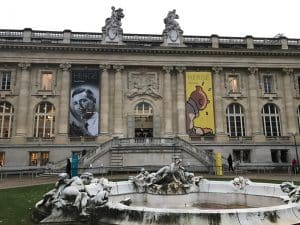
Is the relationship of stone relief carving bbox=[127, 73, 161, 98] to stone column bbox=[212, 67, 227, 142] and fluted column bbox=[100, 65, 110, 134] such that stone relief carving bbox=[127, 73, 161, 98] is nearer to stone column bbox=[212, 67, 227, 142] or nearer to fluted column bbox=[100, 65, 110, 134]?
fluted column bbox=[100, 65, 110, 134]

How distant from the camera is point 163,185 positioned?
1145 centimetres

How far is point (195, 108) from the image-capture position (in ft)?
129

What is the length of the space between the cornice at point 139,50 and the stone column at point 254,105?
2.78 meters

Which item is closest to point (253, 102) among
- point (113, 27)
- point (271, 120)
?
point (271, 120)

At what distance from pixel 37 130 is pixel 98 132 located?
292 inches

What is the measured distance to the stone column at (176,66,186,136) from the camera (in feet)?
127

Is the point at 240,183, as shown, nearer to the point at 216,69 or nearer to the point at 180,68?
the point at 180,68

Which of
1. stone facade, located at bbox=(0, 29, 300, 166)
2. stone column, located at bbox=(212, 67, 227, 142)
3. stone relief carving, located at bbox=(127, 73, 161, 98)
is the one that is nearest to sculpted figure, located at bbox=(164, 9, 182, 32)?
stone facade, located at bbox=(0, 29, 300, 166)

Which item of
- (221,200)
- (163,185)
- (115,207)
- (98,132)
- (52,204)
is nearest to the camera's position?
(115,207)

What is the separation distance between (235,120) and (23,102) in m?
26.7

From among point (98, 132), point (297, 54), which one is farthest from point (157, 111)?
point (297, 54)

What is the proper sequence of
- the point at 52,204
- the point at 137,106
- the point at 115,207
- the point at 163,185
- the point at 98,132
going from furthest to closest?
the point at 137,106, the point at 98,132, the point at 163,185, the point at 52,204, the point at 115,207

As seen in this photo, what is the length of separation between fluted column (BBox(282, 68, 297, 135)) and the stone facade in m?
0.12

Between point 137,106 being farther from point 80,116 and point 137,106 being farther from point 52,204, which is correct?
point 52,204
